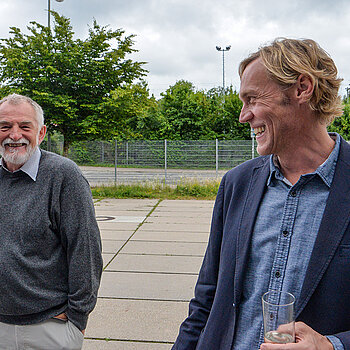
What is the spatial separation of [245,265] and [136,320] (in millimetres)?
2802

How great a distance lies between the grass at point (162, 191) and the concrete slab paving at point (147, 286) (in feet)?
27.8

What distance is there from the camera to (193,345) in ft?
5.75

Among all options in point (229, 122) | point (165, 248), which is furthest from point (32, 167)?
point (229, 122)

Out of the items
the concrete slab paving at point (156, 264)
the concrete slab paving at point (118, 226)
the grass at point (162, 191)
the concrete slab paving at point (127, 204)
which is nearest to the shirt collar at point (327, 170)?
the concrete slab paving at point (156, 264)

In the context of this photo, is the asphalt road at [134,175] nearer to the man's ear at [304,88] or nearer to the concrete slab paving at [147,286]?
the concrete slab paving at [147,286]

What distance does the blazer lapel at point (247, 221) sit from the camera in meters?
1.58

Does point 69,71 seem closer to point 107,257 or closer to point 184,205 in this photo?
point 184,205

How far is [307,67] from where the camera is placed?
61.9 inches

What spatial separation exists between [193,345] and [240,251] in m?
0.47

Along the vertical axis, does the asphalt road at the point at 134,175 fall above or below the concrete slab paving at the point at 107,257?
above

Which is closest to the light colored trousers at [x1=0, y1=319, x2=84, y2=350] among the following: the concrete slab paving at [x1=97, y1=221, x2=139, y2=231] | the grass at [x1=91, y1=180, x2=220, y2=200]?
the concrete slab paving at [x1=97, y1=221, x2=139, y2=231]

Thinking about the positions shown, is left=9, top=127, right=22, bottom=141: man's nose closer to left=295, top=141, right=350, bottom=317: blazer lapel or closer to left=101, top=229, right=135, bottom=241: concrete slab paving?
left=295, top=141, right=350, bottom=317: blazer lapel

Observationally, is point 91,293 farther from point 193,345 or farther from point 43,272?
point 193,345

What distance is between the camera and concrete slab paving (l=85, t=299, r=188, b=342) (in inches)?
150
